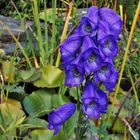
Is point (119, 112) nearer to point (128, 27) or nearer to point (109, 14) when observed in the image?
point (109, 14)

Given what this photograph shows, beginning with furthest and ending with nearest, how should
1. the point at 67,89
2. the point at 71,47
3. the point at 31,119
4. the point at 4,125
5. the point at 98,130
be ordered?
the point at 67,89 → the point at 31,119 → the point at 4,125 → the point at 98,130 → the point at 71,47

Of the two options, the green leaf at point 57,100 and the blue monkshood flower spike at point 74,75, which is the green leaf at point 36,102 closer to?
the green leaf at point 57,100

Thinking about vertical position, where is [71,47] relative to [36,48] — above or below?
above

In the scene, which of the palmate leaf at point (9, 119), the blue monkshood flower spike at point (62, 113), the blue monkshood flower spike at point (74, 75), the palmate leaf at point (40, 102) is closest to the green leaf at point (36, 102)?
the palmate leaf at point (40, 102)

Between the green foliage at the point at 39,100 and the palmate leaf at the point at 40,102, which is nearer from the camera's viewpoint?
the green foliage at the point at 39,100

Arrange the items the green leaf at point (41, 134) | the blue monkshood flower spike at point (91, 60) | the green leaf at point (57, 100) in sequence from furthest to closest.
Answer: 1. the green leaf at point (57, 100)
2. the green leaf at point (41, 134)
3. the blue monkshood flower spike at point (91, 60)

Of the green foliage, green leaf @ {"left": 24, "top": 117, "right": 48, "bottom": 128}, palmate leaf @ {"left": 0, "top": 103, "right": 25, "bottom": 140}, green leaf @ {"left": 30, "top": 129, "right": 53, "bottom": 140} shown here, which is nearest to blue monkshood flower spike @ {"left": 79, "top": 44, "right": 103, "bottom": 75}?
the green foliage

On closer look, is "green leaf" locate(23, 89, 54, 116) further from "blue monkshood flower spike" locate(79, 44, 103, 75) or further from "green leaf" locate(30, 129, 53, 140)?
"blue monkshood flower spike" locate(79, 44, 103, 75)

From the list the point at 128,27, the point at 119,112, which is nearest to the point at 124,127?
the point at 119,112
